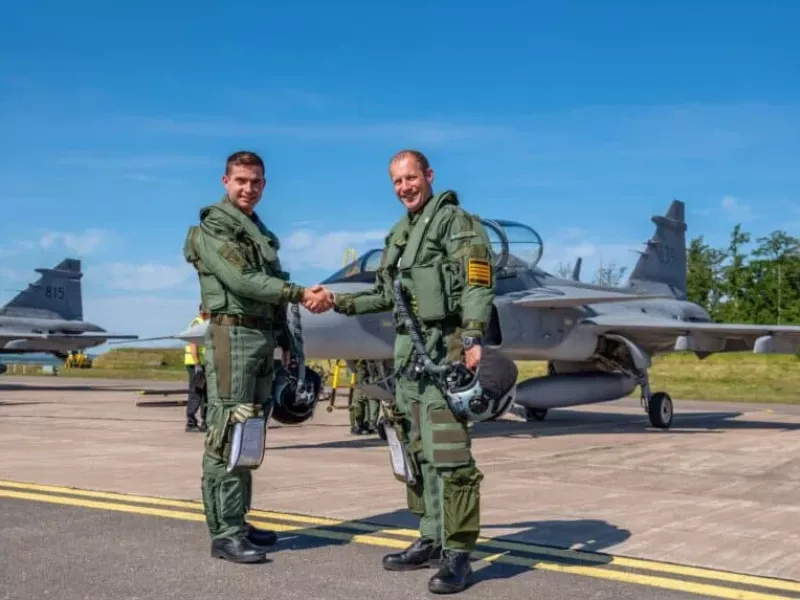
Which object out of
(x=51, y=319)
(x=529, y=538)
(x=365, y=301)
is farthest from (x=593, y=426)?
(x=51, y=319)

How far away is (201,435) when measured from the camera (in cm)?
1320

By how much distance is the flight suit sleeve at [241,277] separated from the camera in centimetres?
493

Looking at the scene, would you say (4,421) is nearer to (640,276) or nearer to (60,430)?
(60,430)

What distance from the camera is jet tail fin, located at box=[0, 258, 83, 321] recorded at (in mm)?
39506

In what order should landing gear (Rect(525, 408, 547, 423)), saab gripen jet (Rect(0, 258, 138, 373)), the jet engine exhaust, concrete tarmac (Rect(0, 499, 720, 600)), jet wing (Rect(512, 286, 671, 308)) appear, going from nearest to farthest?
concrete tarmac (Rect(0, 499, 720, 600)) → jet wing (Rect(512, 286, 671, 308)) → the jet engine exhaust → landing gear (Rect(525, 408, 547, 423)) → saab gripen jet (Rect(0, 258, 138, 373))

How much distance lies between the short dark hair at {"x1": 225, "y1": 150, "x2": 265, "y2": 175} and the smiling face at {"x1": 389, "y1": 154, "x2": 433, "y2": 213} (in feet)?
2.69

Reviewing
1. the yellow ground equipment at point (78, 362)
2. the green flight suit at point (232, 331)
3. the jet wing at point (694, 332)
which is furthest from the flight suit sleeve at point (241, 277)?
the yellow ground equipment at point (78, 362)

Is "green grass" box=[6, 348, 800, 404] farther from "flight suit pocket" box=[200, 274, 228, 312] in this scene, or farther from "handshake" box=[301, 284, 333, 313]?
"flight suit pocket" box=[200, 274, 228, 312]

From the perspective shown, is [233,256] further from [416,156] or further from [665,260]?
[665,260]

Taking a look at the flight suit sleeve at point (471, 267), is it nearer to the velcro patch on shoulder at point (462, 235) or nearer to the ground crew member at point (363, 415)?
the velcro patch on shoulder at point (462, 235)

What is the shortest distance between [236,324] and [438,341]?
1.16 metres

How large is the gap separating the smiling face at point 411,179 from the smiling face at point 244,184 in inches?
32.3

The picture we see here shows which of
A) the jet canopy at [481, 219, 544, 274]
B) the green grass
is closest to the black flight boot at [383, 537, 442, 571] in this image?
the jet canopy at [481, 219, 544, 274]

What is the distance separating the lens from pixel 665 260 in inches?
826
